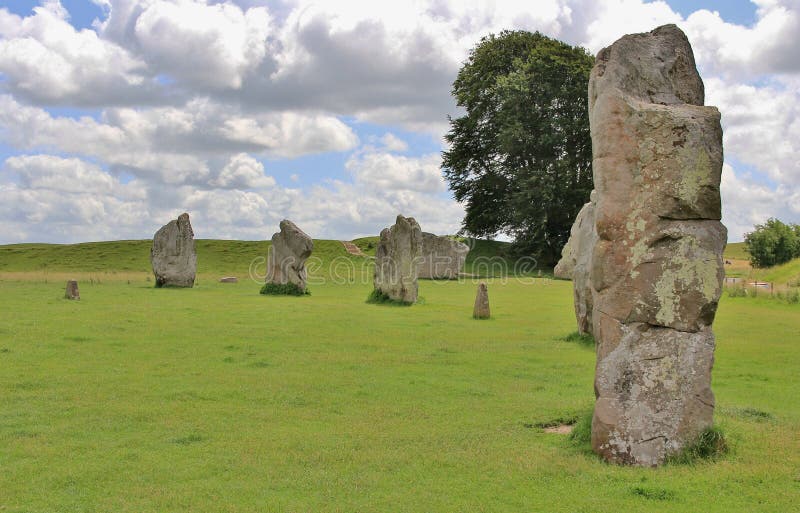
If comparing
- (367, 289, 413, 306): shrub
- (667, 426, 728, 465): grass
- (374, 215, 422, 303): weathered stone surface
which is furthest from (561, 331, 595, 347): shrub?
(367, 289, 413, 306): shrub

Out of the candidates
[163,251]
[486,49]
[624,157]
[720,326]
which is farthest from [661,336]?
[486,49]

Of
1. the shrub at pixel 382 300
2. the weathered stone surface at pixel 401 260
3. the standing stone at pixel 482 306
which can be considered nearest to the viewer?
the standing stone at pixel 482 306

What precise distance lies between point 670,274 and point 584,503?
273cm

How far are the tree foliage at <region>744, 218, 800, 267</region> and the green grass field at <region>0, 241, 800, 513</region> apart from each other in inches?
1196

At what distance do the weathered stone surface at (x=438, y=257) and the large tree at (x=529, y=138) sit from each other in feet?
24.3

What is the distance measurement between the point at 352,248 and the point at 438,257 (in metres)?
16.7

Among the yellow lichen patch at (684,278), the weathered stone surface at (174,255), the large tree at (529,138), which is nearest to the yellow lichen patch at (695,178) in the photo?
the yellow lichen patch at (684,278)

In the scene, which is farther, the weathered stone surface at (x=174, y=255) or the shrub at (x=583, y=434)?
the weathered stone surface at (x=174, y=255)

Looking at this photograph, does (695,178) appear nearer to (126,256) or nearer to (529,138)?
(529,138)

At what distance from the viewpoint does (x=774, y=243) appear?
4909 centimetres

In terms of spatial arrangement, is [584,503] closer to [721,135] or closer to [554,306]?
[721,135]

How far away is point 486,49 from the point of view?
5719 centimetres

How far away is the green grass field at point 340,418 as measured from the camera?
7156mm

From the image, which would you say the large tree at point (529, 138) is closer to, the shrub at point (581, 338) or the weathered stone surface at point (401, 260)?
the weathered stone surface at point (401, 260)
